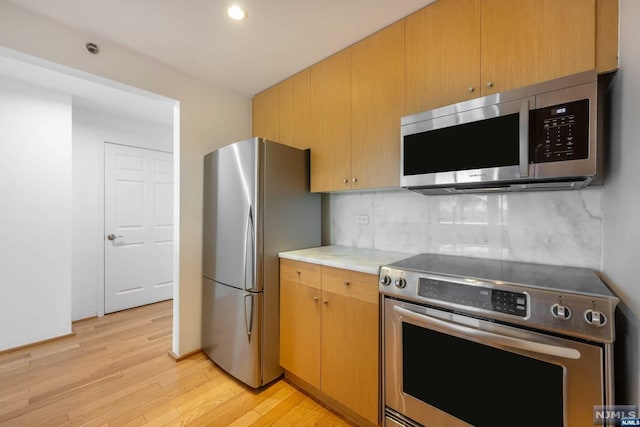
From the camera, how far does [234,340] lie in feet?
6.34

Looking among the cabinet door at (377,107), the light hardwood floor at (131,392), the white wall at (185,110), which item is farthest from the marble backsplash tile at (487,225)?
the white wall at (185,110)

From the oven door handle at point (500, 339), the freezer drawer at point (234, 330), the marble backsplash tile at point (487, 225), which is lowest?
the freezer drawer at point (234, 330)

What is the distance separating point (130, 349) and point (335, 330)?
83.6 inches

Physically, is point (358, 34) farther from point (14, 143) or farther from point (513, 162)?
point (14, 143)

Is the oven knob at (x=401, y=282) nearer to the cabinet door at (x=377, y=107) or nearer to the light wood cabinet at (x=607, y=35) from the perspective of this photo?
the cabinet door at (x=377, y=107)

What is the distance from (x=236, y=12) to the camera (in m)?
1.56

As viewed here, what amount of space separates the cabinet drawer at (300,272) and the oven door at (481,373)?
0.51 meters

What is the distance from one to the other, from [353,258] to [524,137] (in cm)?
107

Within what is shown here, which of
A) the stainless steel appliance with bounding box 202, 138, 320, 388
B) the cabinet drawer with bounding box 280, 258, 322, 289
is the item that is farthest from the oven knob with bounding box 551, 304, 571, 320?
the stainless steel appliance with bounding box 202, 138, 320, 388

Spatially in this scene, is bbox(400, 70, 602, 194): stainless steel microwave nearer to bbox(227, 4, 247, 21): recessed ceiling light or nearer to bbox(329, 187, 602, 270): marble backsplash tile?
bbox(329, 187, 602, 270): marble backsplash tile

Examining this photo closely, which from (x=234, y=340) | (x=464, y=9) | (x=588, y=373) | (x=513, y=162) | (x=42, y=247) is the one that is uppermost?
(x=464, y=9)

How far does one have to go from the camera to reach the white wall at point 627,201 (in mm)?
829

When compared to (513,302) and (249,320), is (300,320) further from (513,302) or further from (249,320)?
(513,302)

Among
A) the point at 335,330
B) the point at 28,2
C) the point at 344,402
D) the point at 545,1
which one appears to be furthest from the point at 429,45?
the point at 28,2
